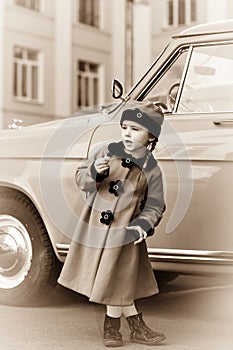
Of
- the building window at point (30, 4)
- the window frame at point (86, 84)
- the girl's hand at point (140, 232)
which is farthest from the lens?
the building window at point (30, 4)

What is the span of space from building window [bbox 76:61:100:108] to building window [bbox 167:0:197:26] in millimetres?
1078

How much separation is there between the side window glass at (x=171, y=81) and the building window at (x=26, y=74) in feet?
13.2

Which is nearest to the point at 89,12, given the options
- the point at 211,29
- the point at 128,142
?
the point at 211,29

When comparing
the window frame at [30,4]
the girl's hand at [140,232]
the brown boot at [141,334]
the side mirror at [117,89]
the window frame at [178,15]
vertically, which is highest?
the window frame at [30,4]

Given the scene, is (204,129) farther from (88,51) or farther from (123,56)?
(88,51)

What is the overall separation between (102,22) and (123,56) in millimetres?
1789

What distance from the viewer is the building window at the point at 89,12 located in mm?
7926

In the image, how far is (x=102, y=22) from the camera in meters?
7.54

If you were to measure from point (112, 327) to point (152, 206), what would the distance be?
0.59 meters

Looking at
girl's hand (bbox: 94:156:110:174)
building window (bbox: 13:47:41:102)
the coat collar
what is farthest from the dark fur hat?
building window (bbox: 13:47:41:102)

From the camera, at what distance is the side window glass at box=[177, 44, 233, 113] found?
4105 mm

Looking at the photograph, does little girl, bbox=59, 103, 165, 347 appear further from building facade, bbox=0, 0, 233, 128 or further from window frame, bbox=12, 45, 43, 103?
window frame, bbox=12, 45, 43, 103

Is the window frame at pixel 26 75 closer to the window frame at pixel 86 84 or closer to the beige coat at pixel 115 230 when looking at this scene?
the window frame at pixel 86 84

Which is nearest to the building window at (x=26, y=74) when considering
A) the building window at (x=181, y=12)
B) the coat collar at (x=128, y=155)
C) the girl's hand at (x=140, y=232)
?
the building window at (x=181, y=12)
